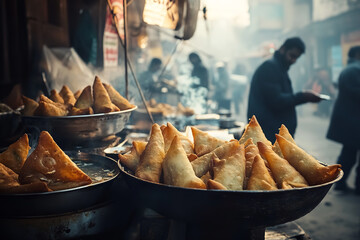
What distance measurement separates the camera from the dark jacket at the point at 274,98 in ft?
16.4

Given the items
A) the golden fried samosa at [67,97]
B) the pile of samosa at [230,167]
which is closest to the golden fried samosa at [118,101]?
the golden fried samosa at [67,97]

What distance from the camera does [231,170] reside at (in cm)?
151

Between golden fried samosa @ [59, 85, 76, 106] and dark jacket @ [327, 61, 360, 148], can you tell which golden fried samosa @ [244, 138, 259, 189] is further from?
dark jacket @ [327, 61, 360, 148]

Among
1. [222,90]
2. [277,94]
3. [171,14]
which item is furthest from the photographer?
[222,90]

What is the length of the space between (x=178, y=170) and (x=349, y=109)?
5.95 metres

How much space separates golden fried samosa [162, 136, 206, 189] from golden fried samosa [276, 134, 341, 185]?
0.53m

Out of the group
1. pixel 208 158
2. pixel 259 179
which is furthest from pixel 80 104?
pixel 259 179

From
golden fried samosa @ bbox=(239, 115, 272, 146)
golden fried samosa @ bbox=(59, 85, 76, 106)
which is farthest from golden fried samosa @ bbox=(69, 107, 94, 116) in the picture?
golden fried samosa @ bbox=(239, 115, 272, 146)

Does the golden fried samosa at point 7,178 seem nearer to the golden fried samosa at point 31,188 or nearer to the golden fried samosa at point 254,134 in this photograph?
the golden fried samosa at point 31,188

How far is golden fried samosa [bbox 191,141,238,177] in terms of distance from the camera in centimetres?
166

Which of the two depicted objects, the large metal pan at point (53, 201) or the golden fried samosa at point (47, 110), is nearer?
the large metal pan at point (53, 201)

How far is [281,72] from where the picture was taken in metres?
5.14

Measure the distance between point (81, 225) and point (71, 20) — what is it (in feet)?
18.0

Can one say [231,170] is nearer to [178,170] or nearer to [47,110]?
[178,170]
